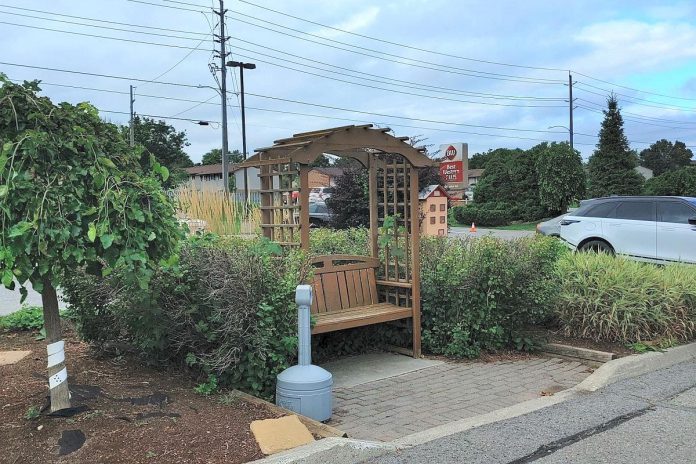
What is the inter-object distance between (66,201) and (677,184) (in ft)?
107

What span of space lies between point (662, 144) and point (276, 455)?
403ft

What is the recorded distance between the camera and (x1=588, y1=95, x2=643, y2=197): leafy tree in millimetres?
30531

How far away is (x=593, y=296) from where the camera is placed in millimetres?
6855

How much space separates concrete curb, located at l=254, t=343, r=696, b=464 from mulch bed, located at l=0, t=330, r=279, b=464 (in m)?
0.35

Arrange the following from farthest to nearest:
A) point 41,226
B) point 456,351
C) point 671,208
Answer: point 671,208
point 456,351
point 41,226

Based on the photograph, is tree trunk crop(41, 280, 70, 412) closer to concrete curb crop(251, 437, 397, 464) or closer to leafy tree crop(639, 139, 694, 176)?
concrete curb crop(251, 437, 397, 464)

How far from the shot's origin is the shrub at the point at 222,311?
4.62 meters

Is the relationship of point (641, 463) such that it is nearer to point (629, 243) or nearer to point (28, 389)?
point (28, 389)

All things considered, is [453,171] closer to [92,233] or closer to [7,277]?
[92,233]

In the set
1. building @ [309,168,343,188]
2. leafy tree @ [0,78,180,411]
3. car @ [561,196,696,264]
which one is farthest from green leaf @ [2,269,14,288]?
building @ [309,168,343,188]

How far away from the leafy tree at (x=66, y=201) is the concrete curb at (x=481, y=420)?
4.72ft

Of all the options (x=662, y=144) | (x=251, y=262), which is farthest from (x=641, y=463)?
(x=662, y=144)

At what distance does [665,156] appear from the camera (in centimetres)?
10906

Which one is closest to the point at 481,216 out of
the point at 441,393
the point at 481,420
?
the point at 441,393
